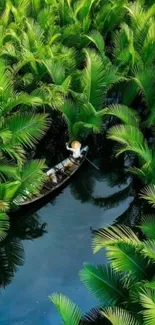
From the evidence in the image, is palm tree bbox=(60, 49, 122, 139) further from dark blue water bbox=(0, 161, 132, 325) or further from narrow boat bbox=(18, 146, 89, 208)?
dark blue water bbox=(0, 161, 132, 325)

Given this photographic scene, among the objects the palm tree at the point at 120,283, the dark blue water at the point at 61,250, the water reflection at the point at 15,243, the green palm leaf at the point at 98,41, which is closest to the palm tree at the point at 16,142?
the water reflection at the point at 15,243

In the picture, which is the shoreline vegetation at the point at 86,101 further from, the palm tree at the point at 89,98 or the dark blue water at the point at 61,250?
the dark blue water at the point at 61,250

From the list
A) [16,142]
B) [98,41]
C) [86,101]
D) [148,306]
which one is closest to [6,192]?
[16,142]

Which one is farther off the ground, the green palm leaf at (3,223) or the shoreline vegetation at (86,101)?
the shoreline vegetation at (86,101)

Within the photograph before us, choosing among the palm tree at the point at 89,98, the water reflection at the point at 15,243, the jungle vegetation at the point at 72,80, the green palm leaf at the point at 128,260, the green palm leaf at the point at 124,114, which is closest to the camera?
the green palm leaf at the point at 128,260

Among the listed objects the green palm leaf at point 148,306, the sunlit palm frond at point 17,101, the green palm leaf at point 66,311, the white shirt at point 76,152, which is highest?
the sunlit palm frond at point 17,101

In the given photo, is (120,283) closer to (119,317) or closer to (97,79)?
(119,317)

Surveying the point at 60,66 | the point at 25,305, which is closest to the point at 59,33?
the point at 60,66
